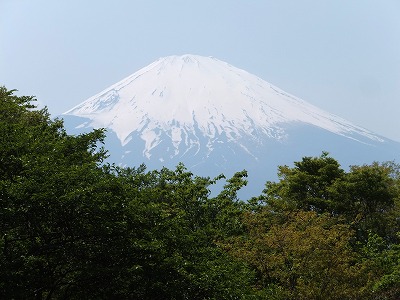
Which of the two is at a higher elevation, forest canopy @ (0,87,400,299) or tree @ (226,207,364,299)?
tree @ (226,207,364,299)

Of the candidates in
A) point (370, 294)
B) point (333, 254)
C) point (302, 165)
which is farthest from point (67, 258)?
point (302, 165)

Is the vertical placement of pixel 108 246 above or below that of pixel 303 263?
below

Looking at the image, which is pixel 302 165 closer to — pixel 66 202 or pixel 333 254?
pixel 333 254

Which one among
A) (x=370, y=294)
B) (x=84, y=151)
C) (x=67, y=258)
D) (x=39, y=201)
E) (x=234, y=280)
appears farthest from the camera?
(x=370, y=294)

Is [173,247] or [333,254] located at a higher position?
[333,254]

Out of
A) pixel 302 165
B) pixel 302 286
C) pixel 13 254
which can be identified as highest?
pixel 302 165

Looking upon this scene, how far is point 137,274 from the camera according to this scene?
12.1m

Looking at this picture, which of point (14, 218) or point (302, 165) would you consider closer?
point (14, 218)

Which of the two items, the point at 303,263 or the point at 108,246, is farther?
the point at 303,263

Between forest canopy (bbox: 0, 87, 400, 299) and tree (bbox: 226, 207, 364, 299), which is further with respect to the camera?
tree (bbox: 226, 207, 364, 299)

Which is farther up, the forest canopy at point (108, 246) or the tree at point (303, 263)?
the tree at point (303, 263)

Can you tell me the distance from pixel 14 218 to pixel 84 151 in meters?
4.40

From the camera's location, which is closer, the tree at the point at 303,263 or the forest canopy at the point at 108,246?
the forest canopy at the point at 108,246

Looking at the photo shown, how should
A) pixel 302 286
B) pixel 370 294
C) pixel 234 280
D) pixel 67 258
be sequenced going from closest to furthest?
1. pixel 67 258
2. pixel 234 280
3. pixel 302 286
4. pixel 370 294
